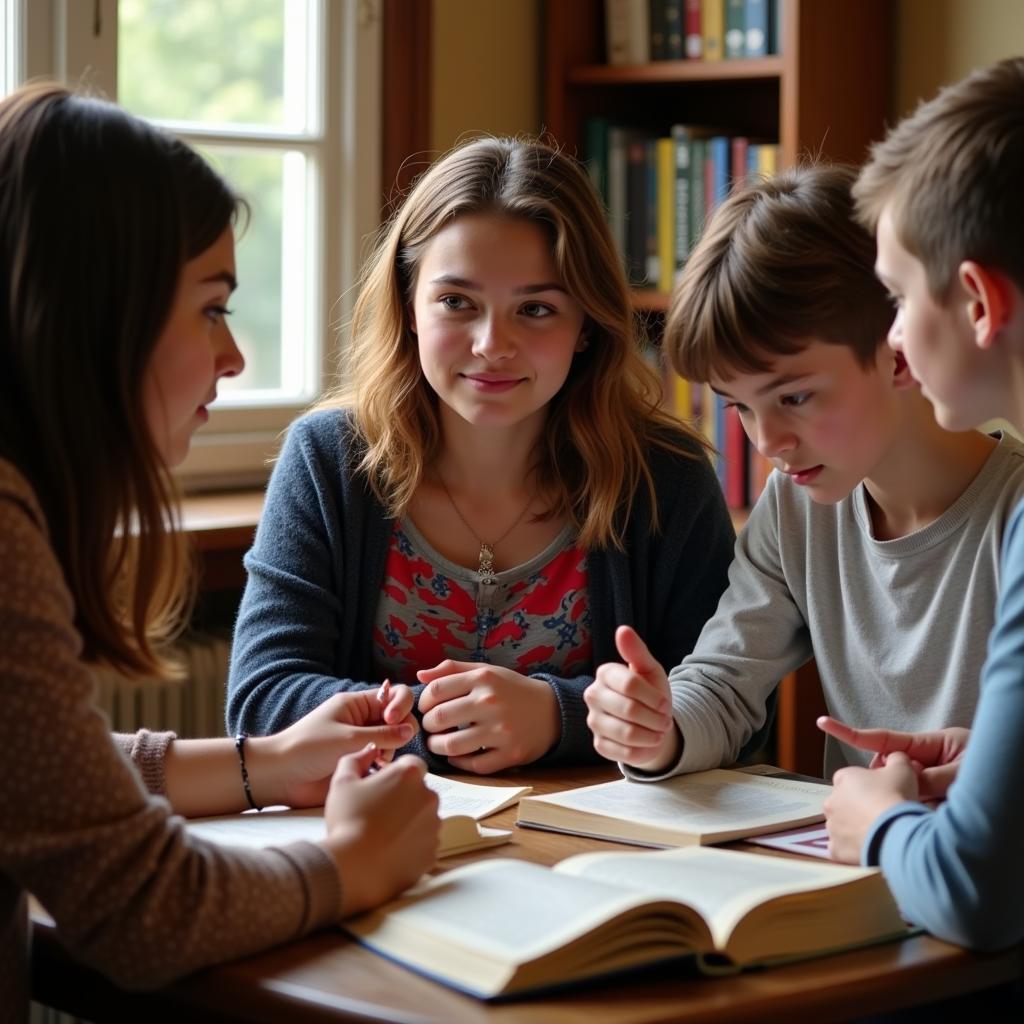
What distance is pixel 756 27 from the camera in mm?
2773

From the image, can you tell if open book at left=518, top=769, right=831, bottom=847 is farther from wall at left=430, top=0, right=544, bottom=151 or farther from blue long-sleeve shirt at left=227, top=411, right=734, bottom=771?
wall at left=430, top=0, right=544, bottom=151

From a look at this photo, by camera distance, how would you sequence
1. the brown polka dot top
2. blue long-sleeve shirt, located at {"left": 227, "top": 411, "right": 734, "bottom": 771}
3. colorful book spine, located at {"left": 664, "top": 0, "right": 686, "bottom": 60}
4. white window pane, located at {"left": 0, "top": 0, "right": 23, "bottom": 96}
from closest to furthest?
the brown polka dot top < blue long-sleeve shirt, located at {"left": 227, "top": 411, "right": 734, "bottom": 771} < white window pane, located at {"left": 0, "top": 0, "right": 23, "bottom": 96} < colorful book spine, located at {"left": 664, "top": 0, "right": 686, "bottom": 60}

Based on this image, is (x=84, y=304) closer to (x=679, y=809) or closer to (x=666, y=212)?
(x=679, y=809)

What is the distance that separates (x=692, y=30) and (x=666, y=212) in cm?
34

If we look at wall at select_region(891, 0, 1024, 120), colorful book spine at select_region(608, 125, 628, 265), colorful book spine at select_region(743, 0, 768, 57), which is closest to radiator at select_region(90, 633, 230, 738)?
colorful book spine at select_region(608, 125, 628, 265)

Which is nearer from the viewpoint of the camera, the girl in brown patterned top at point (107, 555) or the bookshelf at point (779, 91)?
the girl in brown patterned top at point (107, 555)

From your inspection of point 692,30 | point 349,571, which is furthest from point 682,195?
point 349,571

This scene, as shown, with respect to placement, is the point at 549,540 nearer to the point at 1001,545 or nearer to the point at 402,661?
the point at 402,661

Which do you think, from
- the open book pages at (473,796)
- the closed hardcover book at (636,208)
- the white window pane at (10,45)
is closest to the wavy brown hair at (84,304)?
the open book pages at (473,796)

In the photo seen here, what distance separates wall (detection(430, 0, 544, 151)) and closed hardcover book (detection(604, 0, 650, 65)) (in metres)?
0.16

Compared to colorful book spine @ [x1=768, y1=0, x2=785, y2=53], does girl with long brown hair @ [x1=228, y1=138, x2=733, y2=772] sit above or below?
below

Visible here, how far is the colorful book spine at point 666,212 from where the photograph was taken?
9.68 ft

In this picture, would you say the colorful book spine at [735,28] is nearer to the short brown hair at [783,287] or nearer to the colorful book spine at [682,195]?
the colorful book spine at [682,195]

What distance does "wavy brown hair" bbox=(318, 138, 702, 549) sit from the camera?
5.90 ft
